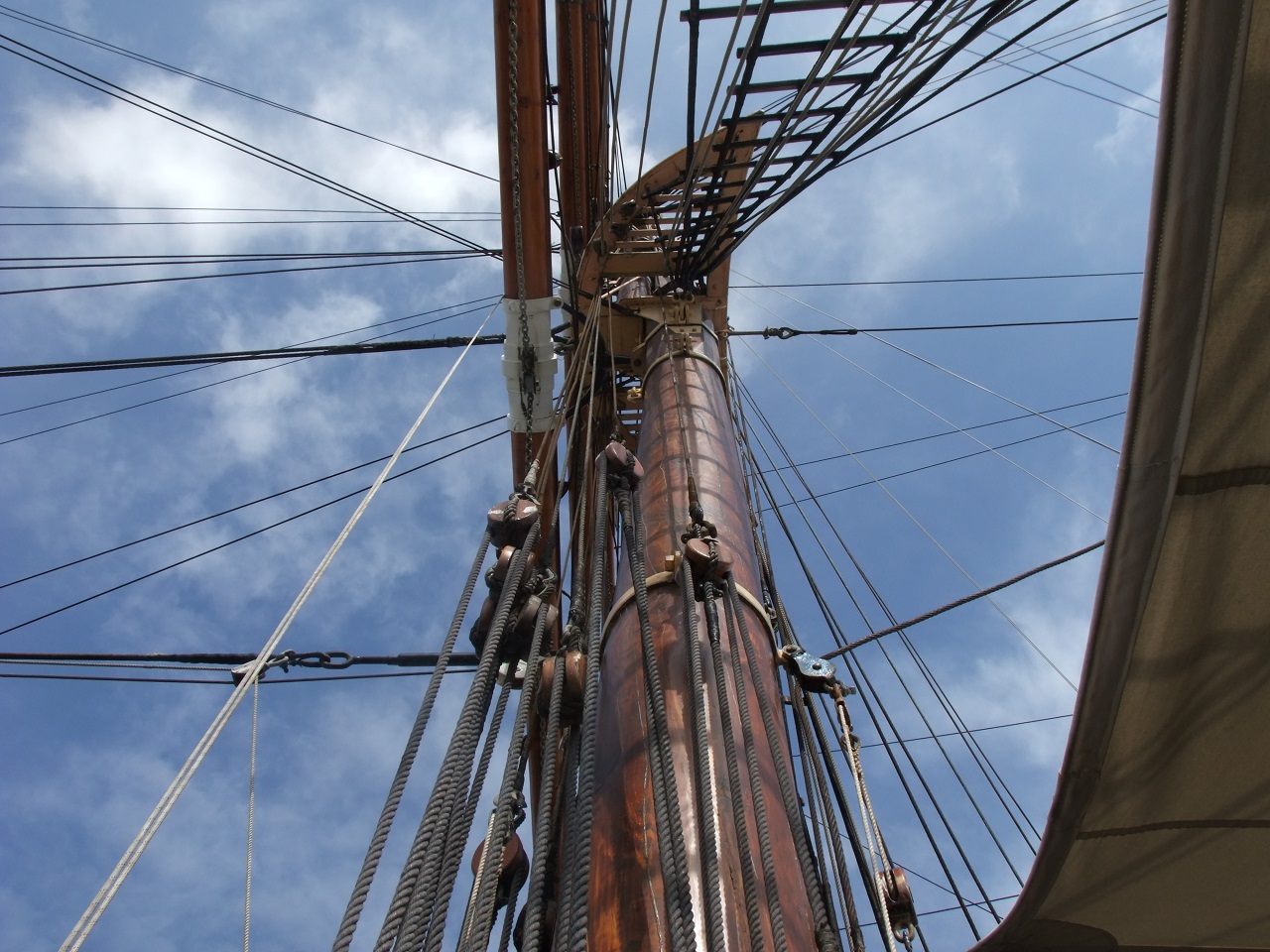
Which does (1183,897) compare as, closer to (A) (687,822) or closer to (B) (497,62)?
(A) (687,822)

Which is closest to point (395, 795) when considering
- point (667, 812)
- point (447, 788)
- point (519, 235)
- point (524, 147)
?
point (447, 788)

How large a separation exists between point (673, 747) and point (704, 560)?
1.58ft

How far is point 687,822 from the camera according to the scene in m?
1.75

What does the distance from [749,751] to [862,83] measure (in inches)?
135

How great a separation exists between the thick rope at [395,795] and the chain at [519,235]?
6.73 feet

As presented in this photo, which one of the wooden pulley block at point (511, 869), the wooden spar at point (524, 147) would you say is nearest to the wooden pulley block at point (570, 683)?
the wooden pulley block at point (511, 869)

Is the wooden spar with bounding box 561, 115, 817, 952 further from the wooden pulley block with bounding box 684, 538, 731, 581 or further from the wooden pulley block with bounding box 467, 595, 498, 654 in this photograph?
the wooden pulley block with bounding box 467, 595, 498, 654

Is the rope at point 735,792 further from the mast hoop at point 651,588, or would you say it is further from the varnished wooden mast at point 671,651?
the mast hoop at point 651,588

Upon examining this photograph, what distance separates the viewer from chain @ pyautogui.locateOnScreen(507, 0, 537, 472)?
3.82 metres

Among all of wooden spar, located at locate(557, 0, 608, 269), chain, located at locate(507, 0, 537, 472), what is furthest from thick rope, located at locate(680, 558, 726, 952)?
wooden spar, located at locate(557, 0, 608, 269)

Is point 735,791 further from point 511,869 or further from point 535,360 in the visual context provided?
point 535,360

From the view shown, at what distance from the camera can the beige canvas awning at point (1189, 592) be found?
1290 millimetres

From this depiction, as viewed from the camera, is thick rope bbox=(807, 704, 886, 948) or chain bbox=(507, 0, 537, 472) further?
chain bbox=(507, 0, 537, 472)

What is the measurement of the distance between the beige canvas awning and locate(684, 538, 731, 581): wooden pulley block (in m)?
0.86
